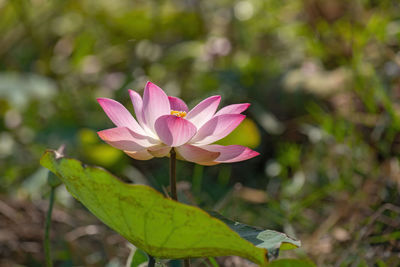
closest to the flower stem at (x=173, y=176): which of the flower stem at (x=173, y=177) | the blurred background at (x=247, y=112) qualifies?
the flower stem at (x=173, y=177)

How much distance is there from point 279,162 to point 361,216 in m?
0.45

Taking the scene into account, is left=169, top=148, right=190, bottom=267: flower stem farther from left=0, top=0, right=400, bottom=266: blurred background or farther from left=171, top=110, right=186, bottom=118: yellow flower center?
left=0, top=0, right=400, bottom=266: blurred background

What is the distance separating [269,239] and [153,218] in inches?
5.3

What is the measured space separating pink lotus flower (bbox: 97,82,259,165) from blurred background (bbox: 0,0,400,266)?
216mm

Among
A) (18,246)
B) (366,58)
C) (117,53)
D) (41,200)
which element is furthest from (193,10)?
(18,246)

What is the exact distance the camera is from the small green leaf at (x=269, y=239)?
465 millimetres

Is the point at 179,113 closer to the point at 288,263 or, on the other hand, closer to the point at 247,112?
the point at 288,263

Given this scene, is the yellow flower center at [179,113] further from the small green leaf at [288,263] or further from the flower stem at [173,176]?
the small green leaf at [288,263]

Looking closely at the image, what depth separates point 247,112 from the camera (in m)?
1.71

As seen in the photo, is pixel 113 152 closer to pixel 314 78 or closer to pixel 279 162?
pixel 279 162

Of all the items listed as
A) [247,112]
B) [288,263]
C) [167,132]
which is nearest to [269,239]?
[288,263]

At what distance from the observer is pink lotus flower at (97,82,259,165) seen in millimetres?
484

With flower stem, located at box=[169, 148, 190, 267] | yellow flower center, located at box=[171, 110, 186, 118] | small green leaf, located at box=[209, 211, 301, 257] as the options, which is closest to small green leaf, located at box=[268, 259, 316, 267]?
small green leaf, located at box=[209, 211, 301, 257]

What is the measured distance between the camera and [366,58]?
61.0 inches
